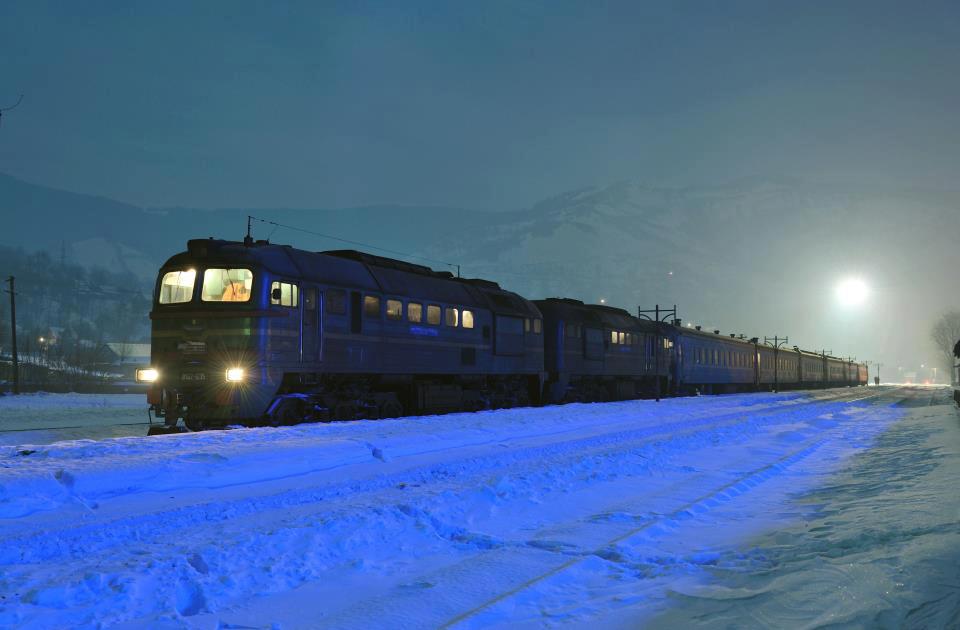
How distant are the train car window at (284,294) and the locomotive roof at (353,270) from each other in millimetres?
256

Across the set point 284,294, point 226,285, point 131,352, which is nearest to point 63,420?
point 226,285

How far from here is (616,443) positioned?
49.6 ft

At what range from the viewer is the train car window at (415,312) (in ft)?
64.1

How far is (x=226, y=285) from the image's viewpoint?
15234mm

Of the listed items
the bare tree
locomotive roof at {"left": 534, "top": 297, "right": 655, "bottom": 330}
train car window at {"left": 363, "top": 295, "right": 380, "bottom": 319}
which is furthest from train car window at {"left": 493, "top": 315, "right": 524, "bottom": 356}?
the bare tree

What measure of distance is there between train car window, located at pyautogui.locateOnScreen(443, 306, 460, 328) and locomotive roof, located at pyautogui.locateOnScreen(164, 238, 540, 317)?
0.27m

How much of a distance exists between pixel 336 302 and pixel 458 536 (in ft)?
36.1

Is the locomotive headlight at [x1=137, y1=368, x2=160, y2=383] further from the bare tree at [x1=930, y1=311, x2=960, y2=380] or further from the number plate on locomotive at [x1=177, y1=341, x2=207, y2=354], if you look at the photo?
the bare tree at [x1=930, y1=311, x2=960, y2=380]

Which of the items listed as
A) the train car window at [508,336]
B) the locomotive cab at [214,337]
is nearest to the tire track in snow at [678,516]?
the locomotive cab at [214,337]

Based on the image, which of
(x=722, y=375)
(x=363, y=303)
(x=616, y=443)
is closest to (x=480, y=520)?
(x=616, y=443)

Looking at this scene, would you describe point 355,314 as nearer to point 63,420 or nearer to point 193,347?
point 193,347

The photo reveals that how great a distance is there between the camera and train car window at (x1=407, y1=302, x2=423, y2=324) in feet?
64.1

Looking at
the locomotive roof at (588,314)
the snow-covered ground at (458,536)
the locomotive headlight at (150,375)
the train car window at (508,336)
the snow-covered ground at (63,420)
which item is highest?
the locomotive roof at (588,314)

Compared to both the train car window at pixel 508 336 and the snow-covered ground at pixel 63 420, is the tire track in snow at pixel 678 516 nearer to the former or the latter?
the train car window at pixel 508 336
